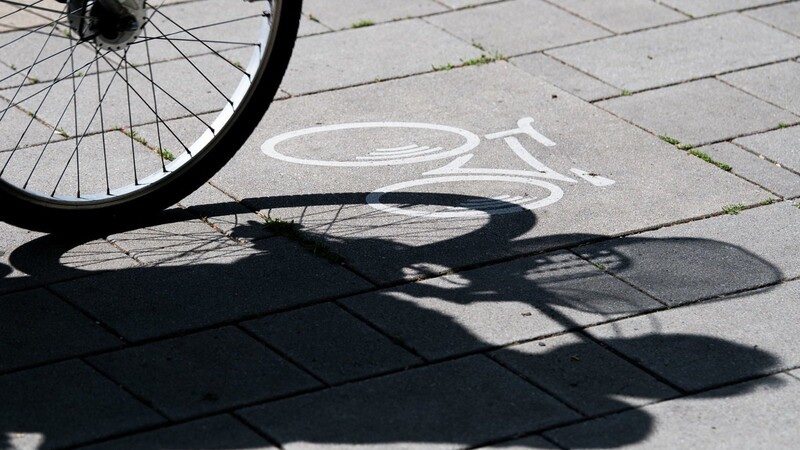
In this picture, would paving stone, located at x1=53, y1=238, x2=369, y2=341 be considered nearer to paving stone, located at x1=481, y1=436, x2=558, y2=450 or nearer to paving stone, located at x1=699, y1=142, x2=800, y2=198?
paving stone, located at x1=481, y1=436, x2=558, y2=450

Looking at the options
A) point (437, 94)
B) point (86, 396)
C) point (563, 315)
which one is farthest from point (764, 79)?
point (86, 396)

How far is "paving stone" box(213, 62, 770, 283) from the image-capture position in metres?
5.07

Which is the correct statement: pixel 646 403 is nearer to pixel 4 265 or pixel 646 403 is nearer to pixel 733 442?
pixel 733 442

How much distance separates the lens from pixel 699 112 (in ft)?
21.0

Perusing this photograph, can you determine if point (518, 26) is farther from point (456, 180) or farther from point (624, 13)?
point (456, 180)

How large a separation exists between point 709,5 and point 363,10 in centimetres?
222

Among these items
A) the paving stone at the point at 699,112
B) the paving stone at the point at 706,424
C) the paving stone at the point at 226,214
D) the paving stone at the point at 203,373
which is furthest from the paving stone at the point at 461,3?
the paving stone at the point at 706,424

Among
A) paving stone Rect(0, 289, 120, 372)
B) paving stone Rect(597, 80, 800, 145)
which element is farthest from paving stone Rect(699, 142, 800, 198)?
paving stone Rect(0, 289, 120, 372)

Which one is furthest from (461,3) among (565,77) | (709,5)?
(709,5)

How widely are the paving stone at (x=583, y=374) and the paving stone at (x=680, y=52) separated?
2.68 m

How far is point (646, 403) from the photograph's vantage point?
4.04 m

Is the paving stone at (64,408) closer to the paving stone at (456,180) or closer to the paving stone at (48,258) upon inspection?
the paving stone at (48,258)

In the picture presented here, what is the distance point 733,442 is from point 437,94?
10.2 feet

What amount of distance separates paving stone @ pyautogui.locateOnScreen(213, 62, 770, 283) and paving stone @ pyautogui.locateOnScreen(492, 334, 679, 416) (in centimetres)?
66
